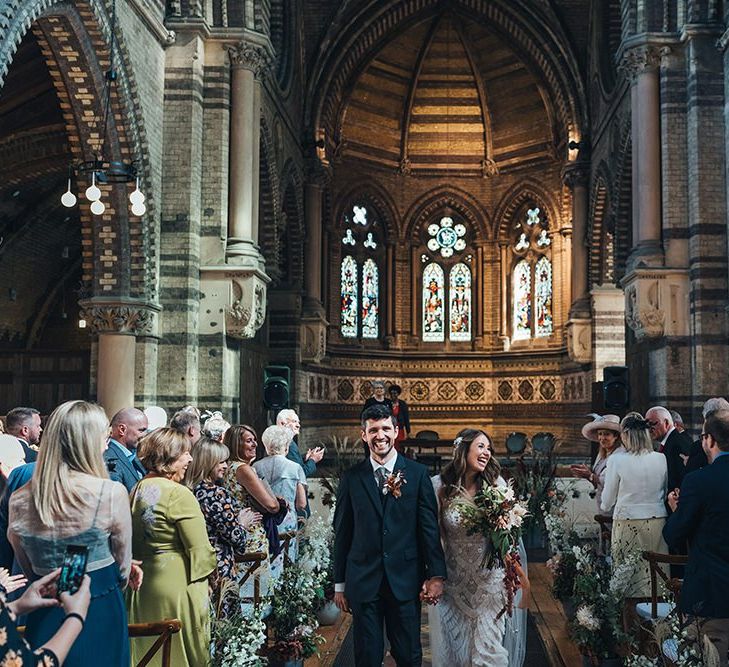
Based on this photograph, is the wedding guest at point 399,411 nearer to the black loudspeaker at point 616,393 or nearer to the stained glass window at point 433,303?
the black loudspeaker at point 616,393

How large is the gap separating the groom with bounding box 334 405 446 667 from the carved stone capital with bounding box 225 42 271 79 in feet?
39.2

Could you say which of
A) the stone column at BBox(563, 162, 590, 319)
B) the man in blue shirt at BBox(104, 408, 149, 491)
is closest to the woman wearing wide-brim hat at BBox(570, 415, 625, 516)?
the man in blue shirt at BBox(104, 408, 149, 491)

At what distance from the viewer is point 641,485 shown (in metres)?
6.93

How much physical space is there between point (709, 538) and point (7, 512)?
3354mm

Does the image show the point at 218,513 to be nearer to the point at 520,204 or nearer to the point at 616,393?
the point at 616,393

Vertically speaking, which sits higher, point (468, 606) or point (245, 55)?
point (245, 55)

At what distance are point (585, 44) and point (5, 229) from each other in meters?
15.2

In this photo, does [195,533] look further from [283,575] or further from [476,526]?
[283,575]

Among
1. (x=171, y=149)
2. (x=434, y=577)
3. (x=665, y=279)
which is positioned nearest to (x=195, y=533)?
(x=434, y=577)

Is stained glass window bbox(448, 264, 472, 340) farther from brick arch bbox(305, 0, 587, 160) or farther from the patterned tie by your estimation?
the patterned tie

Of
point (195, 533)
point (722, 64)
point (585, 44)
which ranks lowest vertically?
point (195, 533)

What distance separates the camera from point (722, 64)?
614 inches

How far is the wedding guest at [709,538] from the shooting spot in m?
4.56

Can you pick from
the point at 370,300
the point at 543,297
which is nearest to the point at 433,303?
the point at 370,300
